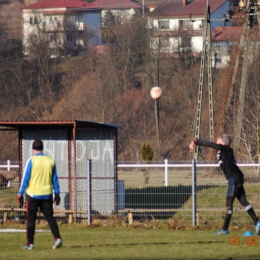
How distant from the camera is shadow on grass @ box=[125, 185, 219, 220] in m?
18.1

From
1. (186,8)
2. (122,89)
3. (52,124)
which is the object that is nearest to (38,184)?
(52,124)

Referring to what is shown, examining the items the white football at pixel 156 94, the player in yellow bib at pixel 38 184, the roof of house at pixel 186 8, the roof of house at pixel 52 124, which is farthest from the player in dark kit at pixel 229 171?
the roof of house at pixel 186 8

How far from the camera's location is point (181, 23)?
88.1 metres

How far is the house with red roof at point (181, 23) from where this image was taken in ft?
238

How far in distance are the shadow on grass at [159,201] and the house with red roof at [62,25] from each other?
2176 inches

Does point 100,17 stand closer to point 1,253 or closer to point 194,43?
point 194,43

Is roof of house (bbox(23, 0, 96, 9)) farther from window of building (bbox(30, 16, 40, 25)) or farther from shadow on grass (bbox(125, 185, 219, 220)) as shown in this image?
shadow on grass (bbox(125, 185, 219, 220))

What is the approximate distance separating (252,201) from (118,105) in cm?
4340

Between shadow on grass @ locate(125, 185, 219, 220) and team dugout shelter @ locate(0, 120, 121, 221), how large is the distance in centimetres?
62

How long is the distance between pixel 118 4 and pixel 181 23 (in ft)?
83.6

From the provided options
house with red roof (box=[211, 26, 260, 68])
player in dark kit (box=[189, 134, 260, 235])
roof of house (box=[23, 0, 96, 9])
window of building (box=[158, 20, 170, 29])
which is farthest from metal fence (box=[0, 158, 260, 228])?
roof of house (box=[23, 0, 96, 9])

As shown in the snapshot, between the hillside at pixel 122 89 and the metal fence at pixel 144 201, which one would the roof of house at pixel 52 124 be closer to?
the metal fence at pixel 144 201

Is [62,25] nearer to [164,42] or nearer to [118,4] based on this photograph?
→ [164,42]
